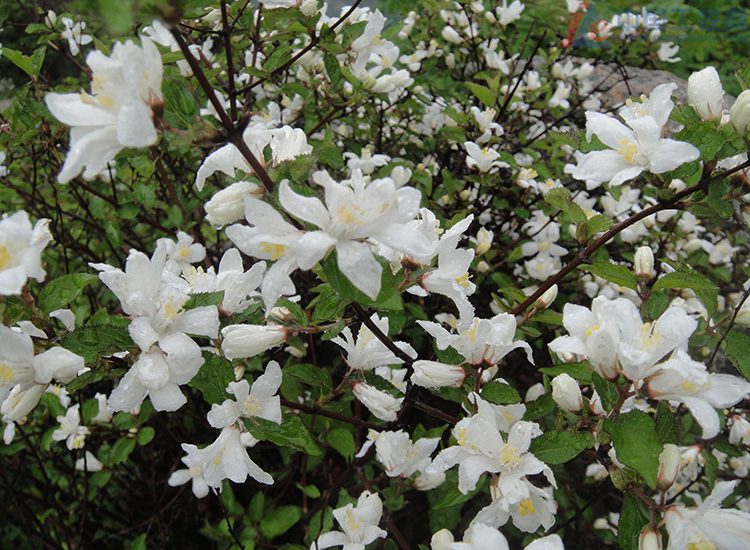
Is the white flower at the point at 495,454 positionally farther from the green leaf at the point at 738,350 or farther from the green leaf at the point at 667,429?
the green leaf at the point at 738,350

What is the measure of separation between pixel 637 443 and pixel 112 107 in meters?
1.06

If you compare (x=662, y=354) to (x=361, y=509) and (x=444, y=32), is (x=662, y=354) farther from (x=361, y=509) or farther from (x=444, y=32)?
(x=444, y=32)

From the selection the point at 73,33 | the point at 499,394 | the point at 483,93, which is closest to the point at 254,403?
the point at 499,394

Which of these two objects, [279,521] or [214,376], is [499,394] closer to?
[214,376]

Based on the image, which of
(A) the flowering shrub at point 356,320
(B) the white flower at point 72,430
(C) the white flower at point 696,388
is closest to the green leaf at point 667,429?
(A) the flowering shrub at point 356,320

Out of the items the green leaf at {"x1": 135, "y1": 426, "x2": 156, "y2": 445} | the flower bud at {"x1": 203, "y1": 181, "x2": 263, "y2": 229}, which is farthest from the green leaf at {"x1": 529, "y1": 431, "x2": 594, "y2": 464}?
the green leaf at {"x1": 135, "y1": 426, "x2": 156, "y2": 445}

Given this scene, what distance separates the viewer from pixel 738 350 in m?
1.19

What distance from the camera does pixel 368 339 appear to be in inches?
50.9

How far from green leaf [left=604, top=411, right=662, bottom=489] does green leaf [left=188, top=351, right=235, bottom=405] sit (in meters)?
0.77

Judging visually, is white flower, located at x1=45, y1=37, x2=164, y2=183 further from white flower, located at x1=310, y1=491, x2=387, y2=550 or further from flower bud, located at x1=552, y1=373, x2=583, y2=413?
white flower, located at x1=310, y1=491, x2=387, y2=550

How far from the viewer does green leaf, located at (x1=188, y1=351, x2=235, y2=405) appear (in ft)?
3.63

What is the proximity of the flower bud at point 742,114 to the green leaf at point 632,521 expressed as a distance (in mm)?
754

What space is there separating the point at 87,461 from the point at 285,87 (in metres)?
1.67

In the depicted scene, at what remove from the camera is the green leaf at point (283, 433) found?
3.59 feet
